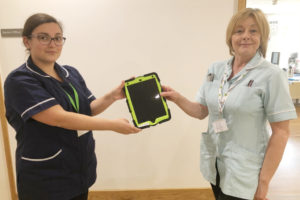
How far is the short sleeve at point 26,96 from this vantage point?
869mm

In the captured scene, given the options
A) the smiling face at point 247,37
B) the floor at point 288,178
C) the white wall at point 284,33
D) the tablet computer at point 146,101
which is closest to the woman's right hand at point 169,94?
the tablet computer at point 146,101

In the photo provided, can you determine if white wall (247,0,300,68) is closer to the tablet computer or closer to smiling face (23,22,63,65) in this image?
the tablet computer

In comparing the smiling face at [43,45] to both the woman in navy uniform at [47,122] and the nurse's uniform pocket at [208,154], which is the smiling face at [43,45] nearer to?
the woman in navy uniform at [47,122]

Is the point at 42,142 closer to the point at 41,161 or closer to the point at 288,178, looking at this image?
the point at 41,161

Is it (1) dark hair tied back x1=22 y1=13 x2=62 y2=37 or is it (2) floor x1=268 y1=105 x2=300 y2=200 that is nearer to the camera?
(1) dark hair tied back x1=22 y1=13 x2=62 y2=37

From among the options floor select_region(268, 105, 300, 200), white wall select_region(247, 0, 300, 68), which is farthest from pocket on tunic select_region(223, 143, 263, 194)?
white wall select_region(247, 0, 300, 68)

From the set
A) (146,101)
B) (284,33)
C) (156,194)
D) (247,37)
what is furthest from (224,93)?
(284,33)

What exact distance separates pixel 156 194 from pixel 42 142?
1347 millimetres

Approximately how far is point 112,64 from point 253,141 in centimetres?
119

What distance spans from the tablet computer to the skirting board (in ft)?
3.67

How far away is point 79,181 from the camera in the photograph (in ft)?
3.47

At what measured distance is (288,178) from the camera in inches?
93.1

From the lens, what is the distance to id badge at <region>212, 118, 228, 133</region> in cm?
102

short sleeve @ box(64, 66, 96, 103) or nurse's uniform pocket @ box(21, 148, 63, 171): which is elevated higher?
short sleeve @ box(64, 66, 96, 103)
